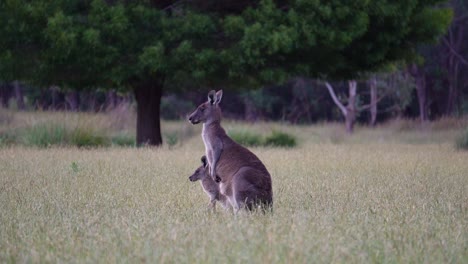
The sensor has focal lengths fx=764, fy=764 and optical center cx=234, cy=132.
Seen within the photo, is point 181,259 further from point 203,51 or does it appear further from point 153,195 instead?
point 203,51

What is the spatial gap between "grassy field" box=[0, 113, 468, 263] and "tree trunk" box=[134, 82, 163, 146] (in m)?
5.69

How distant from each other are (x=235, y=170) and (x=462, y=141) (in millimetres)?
13553

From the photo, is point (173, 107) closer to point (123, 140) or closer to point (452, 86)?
point (452, 86)

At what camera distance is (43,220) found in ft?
22.2

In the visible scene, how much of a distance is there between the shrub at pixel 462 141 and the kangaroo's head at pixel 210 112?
39.1 feet

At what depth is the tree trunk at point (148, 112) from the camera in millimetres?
20422

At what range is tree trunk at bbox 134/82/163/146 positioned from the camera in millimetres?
20422

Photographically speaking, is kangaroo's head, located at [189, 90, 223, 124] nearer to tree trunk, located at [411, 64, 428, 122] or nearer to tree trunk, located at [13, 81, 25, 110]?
tree trunk, located at [13, 81, 25, 110]

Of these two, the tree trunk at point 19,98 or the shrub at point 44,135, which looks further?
the tree trunk at point 19,98

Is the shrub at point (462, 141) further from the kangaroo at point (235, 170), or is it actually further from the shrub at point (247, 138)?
the kangaroo at point (235, 170)

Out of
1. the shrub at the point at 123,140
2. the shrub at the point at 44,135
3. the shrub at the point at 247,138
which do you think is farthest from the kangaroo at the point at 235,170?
the shrub at the point at 247,138

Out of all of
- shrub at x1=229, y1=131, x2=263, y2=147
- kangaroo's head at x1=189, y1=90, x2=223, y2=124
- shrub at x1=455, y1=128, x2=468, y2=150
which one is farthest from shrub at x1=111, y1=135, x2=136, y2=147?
kangaroo's head at x1=189, y1=90, x2=223, y2=124

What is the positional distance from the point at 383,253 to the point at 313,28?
12685mm

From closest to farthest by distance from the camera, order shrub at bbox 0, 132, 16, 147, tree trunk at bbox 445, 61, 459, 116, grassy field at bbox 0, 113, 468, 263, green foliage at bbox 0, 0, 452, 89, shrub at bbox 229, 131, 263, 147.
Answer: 1. grassy field at bbox 0, 113, 468, 263
2. green foliage at bbox 0, 0, 452, 89
3. shrub at bbox 0, 132, 16, 147
4. shrub at bbox 229, 131, 263, 147
5. tree trunk at bbox 445, 61, 459, 116
